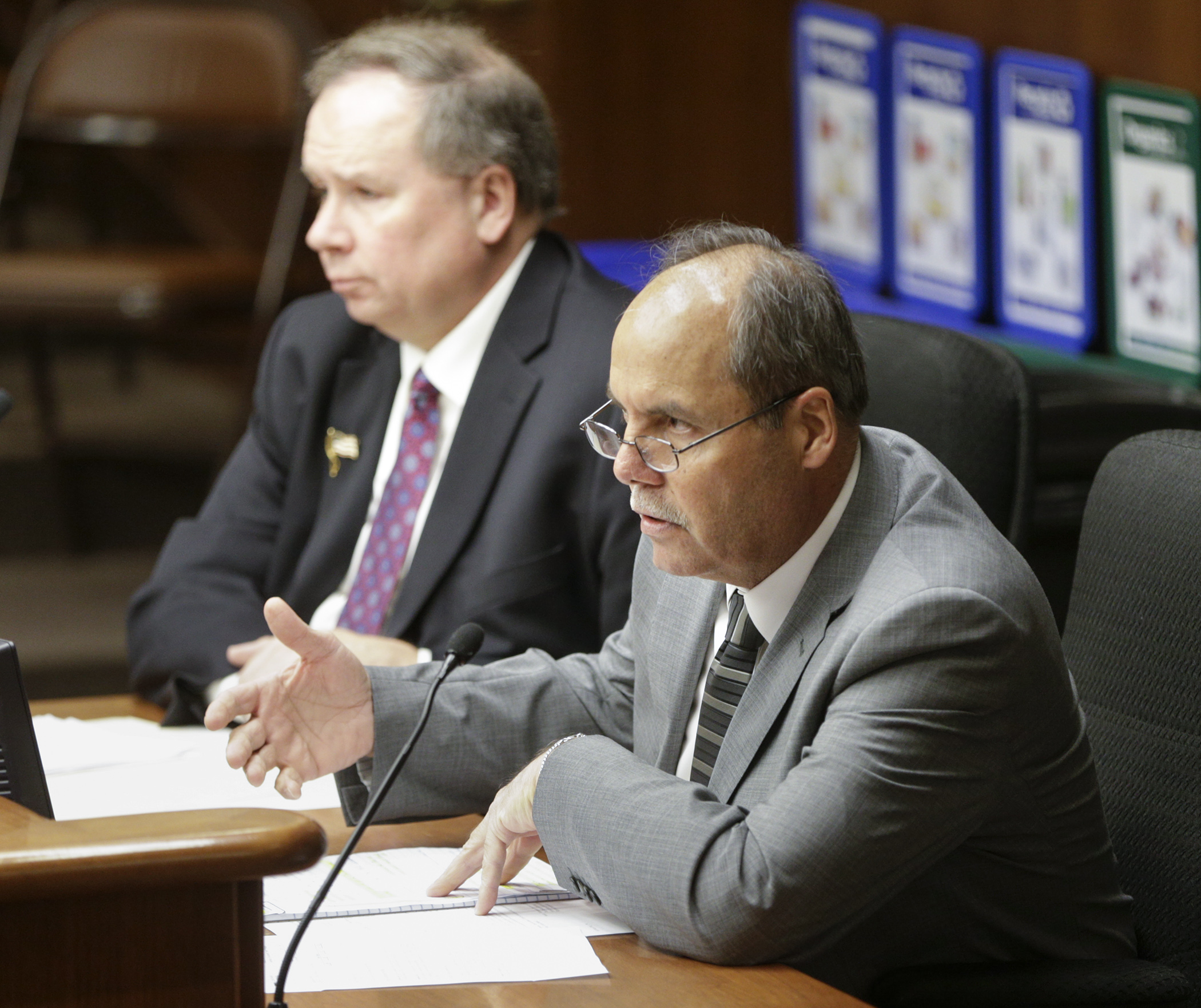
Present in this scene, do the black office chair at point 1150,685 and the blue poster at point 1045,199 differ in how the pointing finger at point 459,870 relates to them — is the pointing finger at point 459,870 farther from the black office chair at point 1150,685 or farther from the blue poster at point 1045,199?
the blue poster at point 1045,199

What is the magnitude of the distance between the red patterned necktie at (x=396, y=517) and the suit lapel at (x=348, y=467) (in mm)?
36

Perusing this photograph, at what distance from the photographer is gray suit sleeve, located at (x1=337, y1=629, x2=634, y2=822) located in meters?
1.65

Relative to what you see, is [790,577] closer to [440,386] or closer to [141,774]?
[141,774]

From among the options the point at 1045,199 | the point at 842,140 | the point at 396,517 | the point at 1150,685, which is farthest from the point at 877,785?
the point at 842,140

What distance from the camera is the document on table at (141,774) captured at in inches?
67.6

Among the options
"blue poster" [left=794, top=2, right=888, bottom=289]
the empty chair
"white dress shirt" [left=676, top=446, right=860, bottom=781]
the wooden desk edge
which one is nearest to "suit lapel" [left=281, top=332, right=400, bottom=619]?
"white dress shirt" [left=676, top=446, right=860, bottom=781]

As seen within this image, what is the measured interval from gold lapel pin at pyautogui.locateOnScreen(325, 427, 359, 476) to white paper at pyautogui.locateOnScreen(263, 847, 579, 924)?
89 cm

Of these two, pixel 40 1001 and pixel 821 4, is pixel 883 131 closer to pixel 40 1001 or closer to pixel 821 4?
pixel 821 4

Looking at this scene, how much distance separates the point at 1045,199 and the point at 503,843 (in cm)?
259

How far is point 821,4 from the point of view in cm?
451

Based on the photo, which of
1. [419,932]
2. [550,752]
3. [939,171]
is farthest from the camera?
[939,171]

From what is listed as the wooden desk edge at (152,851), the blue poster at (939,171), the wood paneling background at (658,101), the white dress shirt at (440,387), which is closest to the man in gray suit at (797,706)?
the wooden desk edge at (152,851)

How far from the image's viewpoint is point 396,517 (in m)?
2.30

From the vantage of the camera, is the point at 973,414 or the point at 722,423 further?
the point at 973,414
